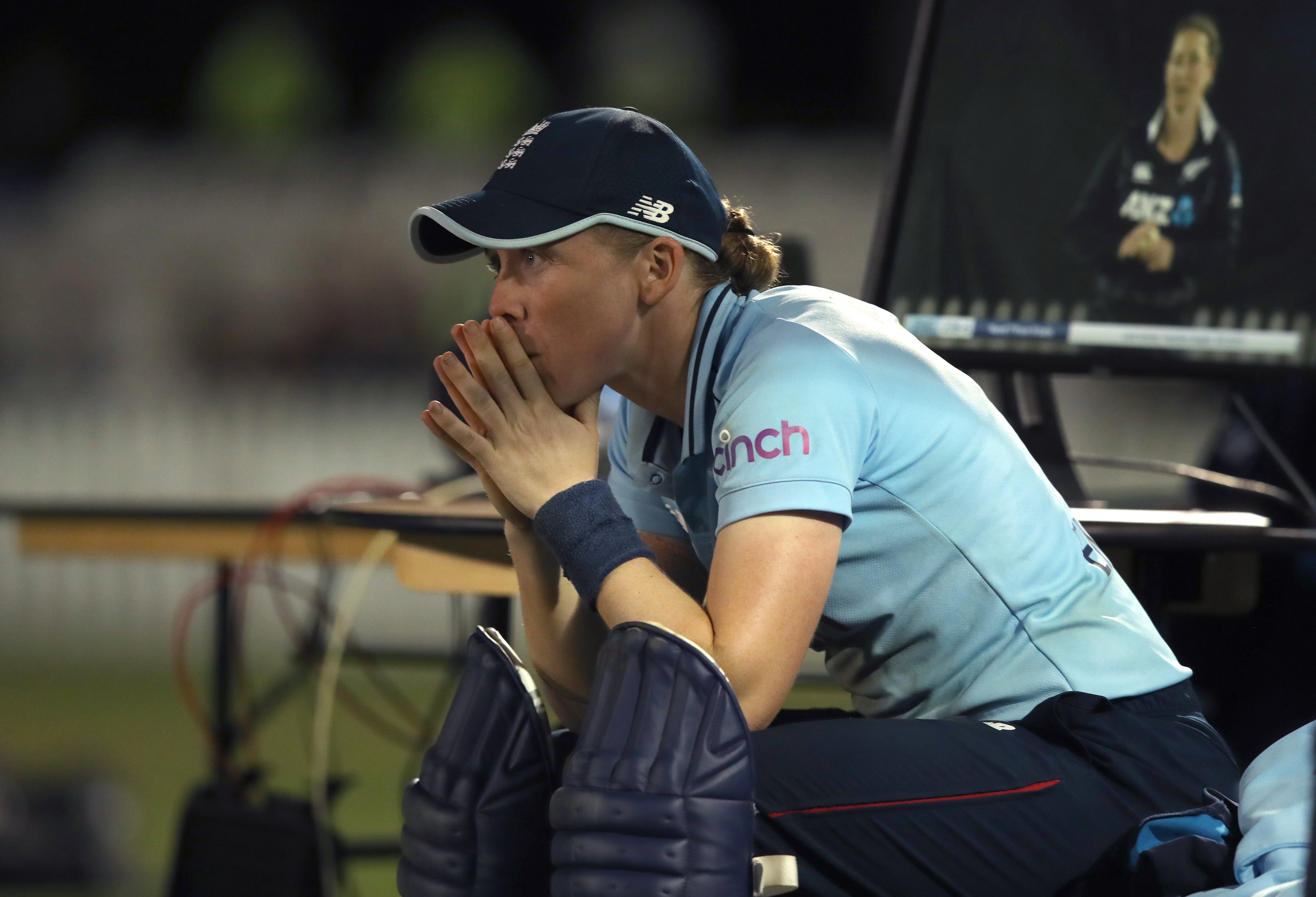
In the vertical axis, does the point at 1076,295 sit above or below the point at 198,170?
below

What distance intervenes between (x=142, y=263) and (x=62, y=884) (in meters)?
3.61

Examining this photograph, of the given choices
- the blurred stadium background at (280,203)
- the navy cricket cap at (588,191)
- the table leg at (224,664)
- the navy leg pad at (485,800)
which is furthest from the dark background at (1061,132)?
the blurred stadium background at (280,203)

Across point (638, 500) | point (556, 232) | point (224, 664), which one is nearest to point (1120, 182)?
point (638, 500)

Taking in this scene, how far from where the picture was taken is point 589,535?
95cm

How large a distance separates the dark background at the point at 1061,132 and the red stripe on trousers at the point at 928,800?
2.48 feet

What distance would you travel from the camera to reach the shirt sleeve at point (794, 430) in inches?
35.2

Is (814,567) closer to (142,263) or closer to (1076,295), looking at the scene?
(1076,295)

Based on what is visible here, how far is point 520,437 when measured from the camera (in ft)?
3.33

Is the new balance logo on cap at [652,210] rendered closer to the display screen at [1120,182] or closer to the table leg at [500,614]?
the display screen at [1120,182]

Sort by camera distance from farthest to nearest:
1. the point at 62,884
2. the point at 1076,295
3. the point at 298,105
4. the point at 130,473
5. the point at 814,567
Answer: the point at 298,105 < the point at 130,473 < the point at 62,884 < the point at 1076,295 < the point at 814,567

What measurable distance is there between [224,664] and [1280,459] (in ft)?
5.47

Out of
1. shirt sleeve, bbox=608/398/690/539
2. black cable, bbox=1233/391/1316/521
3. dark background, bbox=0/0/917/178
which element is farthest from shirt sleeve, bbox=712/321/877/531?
dark background, bbox=0/0/917/178

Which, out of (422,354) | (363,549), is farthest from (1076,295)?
(422,354)

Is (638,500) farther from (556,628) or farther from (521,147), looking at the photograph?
(521,147)
